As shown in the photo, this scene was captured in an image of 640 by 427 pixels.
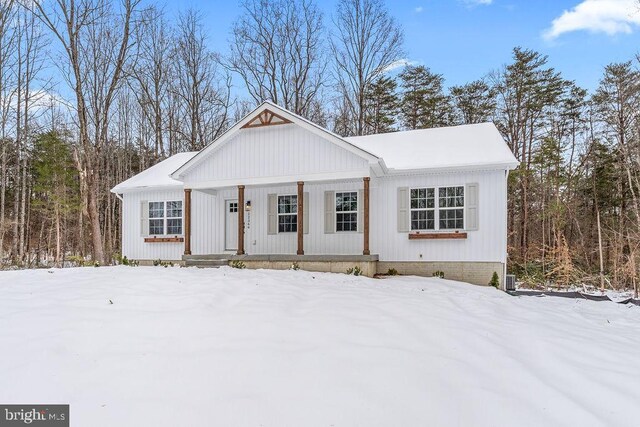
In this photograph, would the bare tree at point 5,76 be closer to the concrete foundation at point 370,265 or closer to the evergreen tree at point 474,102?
the concrete foundation at point 370,265

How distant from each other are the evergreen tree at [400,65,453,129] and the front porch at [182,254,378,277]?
43.5 feet

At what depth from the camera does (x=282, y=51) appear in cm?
2136

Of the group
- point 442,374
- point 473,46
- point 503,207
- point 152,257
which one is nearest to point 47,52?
point 152,257

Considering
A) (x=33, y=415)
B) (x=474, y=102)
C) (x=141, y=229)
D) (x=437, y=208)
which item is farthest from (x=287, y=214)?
(x=474, y=102)

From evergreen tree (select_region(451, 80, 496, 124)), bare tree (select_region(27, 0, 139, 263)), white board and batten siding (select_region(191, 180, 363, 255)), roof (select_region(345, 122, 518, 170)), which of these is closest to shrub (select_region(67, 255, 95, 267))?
bare tree (select_region(27, 0, 139, 263))

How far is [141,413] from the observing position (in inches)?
98.9

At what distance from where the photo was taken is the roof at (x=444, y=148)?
33.5ft

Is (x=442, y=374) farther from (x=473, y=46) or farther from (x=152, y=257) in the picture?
(x=473, y=46)

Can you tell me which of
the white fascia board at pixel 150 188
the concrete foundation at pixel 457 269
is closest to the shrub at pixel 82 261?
the white fascia board at pixel 150 188

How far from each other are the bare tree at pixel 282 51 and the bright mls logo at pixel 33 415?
19.8m

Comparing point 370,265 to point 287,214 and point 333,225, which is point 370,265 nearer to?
point 333,225

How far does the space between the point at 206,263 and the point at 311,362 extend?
27.8 feet

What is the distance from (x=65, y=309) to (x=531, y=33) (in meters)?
21.6

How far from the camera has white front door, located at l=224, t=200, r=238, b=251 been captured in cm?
1274
